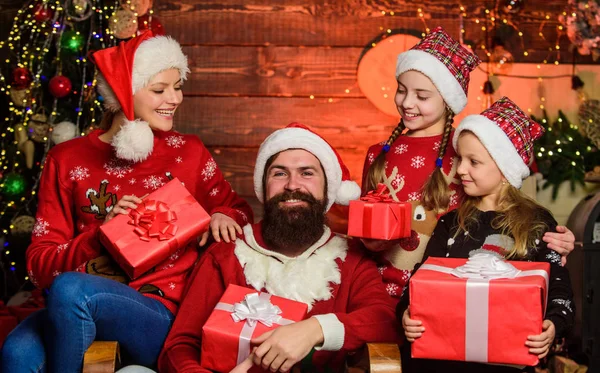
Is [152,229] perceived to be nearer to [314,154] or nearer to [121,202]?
[121,202]

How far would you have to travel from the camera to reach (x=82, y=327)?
2598 millimetres

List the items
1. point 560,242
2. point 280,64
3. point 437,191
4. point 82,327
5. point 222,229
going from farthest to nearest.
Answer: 1. point 280,64
2. point 437,191
3. point 222,229
4. point 560,242
5. point 82,327

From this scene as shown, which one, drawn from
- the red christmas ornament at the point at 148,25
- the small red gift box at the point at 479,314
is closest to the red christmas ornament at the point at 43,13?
the red christmas ornament at the point at 148,25

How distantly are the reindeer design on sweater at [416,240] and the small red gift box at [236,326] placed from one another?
719mm

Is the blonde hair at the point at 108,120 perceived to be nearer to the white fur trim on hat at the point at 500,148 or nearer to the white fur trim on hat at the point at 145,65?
the white fur trim on hat at the point at 145,65

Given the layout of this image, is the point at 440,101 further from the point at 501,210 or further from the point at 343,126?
the point at 343,126

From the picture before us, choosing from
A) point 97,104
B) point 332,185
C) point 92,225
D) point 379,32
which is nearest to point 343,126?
point 379,32

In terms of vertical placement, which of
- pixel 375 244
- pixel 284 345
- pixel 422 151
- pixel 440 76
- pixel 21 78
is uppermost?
pixel 440 76

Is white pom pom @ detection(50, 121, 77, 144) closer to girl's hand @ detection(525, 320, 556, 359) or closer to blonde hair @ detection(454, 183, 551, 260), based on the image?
blonde hair @ detection(454, 183, 551, 260)

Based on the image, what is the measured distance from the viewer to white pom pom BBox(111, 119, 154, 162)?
10.0ft

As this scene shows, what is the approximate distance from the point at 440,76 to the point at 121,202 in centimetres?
140

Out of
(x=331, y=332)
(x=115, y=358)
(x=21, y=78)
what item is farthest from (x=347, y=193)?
(x=21, y=78)

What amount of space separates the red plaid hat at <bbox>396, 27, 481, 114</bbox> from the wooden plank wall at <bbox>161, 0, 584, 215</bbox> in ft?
4.71

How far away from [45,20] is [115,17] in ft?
1.42
